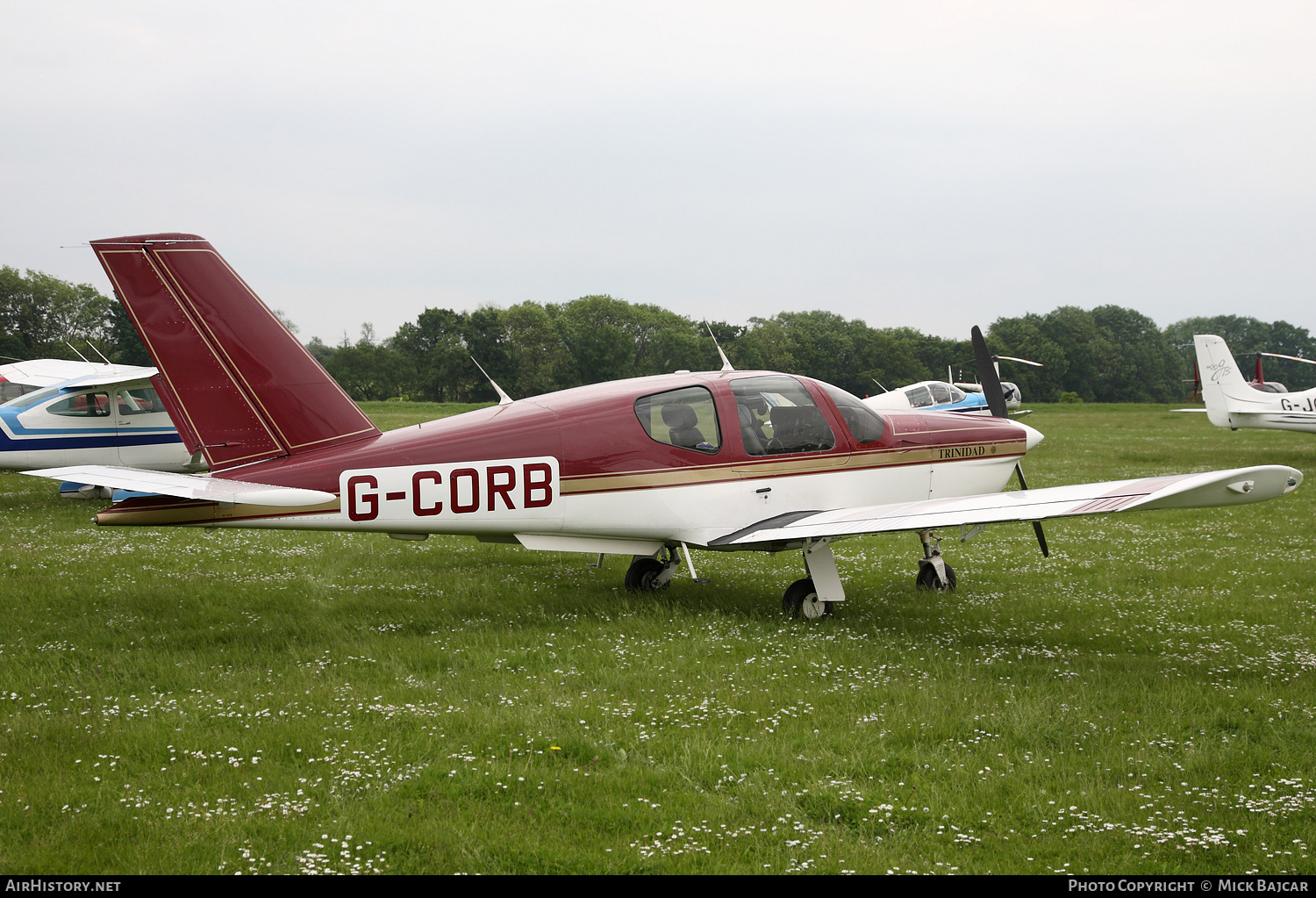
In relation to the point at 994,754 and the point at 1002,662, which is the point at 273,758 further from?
the point at 1002,662

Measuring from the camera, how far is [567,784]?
4391 mm

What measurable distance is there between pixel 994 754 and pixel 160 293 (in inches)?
256

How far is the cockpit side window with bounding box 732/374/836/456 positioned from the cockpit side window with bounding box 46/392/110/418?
Answer: 43.3ft

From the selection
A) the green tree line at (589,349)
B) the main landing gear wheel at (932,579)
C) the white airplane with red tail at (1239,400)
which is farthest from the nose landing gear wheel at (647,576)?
the green tree line at (589,349)

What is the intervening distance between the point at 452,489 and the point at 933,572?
4.93 meters

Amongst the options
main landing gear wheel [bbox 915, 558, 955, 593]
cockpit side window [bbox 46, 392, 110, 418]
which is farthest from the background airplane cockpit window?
cockpit side window [bbox 46, 392, 110, 418]

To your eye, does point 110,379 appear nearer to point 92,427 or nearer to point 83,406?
point 83,406

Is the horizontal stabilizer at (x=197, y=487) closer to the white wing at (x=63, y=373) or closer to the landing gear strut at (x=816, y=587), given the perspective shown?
the landing gear strut at (x=816, y=587)

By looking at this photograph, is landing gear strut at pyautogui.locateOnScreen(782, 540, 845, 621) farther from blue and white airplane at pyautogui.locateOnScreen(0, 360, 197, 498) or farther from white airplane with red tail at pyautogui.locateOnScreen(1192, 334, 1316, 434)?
white airplane with red tail at pyautogui.locateOnScreen(1192, 334, 1316, 434)

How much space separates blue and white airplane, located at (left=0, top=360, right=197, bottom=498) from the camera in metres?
15.7

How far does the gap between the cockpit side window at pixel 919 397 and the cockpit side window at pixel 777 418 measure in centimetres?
1776

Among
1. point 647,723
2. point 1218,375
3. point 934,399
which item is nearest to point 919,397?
point 934,399

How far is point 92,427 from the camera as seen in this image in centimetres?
1611
